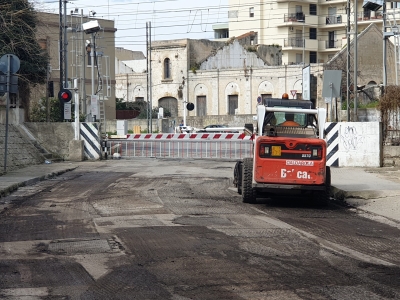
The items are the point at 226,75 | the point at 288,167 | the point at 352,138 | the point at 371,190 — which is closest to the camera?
the point at 288,167

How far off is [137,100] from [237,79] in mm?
13617

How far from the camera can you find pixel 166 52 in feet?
243

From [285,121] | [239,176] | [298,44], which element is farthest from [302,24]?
[285,121]

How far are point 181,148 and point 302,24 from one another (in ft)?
177

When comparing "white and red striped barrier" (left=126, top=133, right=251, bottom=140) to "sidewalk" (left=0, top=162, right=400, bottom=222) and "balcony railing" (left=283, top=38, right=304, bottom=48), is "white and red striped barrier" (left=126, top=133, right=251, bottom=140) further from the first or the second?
"balcony railing" (left=283, top=38, right=304, bottom=48)

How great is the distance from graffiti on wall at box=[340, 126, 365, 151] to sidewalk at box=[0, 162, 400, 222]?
1170 mm

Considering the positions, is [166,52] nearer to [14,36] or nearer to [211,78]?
[211,78]

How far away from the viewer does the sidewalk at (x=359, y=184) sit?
1497 centimetres

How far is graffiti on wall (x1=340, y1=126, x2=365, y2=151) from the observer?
24.4 metres

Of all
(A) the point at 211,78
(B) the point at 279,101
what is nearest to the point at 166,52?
(A) the point at 211,78

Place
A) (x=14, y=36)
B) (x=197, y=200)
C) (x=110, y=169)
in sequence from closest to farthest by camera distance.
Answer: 1. (x=197, y=200)
2. (x=110, y=169)
3. (x=14, y=36)

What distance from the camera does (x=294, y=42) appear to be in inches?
3223

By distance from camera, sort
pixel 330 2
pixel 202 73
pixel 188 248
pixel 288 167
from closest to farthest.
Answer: pixel 188 248, pixel 288 167, pixel 202 73, pixel 330 2

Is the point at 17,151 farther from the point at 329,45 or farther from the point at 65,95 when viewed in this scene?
the point at 329,45
